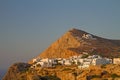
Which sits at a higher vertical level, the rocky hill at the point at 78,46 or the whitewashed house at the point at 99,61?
the rocky hill at the point at 78,46

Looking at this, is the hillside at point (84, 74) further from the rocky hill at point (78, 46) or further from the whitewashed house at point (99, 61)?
the rocky hill at point (78, 46)

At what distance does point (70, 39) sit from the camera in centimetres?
12662

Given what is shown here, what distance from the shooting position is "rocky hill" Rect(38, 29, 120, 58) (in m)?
108

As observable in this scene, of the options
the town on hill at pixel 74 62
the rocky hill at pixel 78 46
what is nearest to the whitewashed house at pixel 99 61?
the town on hill at pixel 74 62

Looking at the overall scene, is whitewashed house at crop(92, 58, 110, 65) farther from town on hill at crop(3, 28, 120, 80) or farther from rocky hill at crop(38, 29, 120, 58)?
rocky hill at crop(38, 29, 120, 58)

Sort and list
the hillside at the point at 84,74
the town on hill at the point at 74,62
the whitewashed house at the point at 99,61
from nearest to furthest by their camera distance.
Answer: the hillside at the point at 84,74 < the town on hill at the point at 74,62 < the whitewashed house at the point at 99,61

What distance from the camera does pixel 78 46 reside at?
11494 cm

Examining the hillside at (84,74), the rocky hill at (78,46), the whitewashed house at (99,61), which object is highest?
the rocky hill at (78,46)

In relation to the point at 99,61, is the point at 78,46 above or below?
above

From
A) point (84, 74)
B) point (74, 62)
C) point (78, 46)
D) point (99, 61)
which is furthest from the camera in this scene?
point (78, 46)

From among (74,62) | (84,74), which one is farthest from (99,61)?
(84,74)

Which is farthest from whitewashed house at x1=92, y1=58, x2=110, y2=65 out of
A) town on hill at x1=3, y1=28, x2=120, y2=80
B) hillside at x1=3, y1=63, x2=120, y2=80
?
hillside at x1=3, y1=63, x2=120, y2=80

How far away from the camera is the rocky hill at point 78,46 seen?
108m

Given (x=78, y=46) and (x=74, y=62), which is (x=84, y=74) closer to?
(x=74, y=62)
